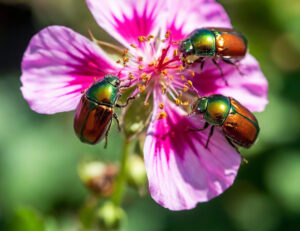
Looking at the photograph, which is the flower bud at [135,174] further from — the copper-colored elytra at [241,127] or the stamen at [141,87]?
the copper-colored elytra at [241,127]

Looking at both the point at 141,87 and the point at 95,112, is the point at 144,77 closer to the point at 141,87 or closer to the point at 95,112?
the point at 141,87

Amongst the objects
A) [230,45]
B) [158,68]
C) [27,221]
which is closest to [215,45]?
[230,45]

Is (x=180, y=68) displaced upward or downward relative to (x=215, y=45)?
downward

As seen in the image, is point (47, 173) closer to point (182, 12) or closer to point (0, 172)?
point (0, 172)

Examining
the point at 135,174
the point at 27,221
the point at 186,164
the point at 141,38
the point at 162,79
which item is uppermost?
the point at 141,38

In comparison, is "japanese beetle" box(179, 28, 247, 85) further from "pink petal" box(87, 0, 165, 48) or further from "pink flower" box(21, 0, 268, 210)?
"pink petal" box(87, 0, 165, 48)

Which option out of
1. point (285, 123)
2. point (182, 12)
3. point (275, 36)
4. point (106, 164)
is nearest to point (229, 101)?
point (182, 12)

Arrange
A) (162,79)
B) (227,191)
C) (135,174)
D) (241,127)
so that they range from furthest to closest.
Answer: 1. (227,191)
2. (135,174)
3. (162,79)
4. (241,127)

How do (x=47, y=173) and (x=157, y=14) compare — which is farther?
(x=47, y=173)
